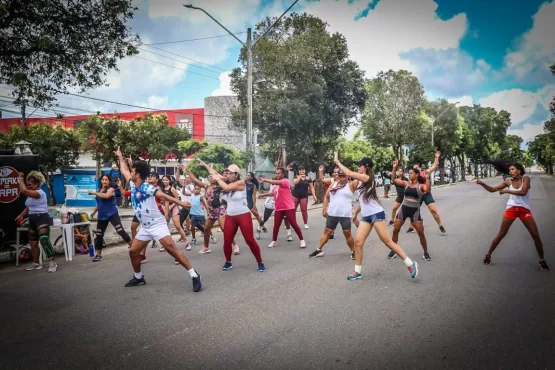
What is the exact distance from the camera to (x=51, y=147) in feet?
78.8

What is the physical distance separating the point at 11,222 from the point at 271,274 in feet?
20.6

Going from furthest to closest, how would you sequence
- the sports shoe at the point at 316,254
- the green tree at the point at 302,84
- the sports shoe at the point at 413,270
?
the green tree at the point at 302,84 → the sports shoe at the point at 316,254 → the sports shoe at the point at 413,270

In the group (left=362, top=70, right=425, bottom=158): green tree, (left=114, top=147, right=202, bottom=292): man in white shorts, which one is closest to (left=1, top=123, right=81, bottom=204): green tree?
(left=114, top=147, right=202, bottom=292): man in white shorts

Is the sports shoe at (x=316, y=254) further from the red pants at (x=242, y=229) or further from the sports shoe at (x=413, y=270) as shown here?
the sports shoe at (x=413, y=270)

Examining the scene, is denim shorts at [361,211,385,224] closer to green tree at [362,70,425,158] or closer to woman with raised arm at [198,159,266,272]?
woman with raised arm at [198,159,266,272]

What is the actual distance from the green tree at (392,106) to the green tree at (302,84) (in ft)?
45.8

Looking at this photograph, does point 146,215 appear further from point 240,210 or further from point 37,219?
point 37,219

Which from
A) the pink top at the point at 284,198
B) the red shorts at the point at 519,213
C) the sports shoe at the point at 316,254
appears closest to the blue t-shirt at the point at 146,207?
the sports shoe at the point at 316,254

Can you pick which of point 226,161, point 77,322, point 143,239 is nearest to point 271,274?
point 143,239

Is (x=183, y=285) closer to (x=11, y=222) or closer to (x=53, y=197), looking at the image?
(x=11, y=222)

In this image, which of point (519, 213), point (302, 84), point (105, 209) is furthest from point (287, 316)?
point (302, 84)

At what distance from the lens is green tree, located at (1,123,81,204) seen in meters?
23.7

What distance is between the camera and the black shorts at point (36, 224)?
724 cm

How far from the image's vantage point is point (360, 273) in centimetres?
618
